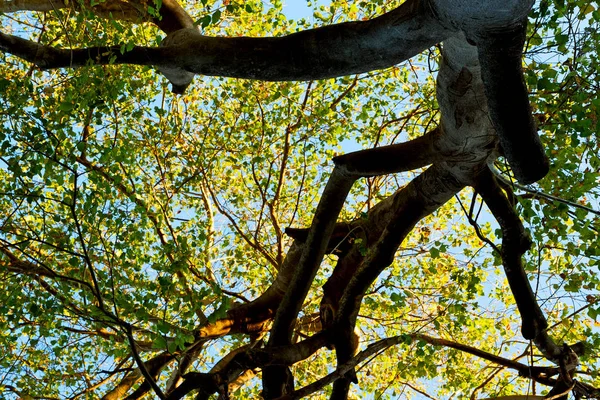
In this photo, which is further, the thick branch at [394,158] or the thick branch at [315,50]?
the thick branch at [394,158]

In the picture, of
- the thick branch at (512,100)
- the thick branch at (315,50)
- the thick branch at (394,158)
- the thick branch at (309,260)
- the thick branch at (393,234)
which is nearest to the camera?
the thick branch at (512,100)

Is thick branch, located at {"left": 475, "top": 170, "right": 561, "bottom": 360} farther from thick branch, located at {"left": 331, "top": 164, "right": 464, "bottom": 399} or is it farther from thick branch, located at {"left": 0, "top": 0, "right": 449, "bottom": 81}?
thick branch, located at {"left": 0, "top": 0, "right": 449, "bottom": 81}

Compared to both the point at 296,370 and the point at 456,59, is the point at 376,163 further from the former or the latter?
the point at 296,370

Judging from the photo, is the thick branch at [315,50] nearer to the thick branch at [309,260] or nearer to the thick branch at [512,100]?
the thick branch at [512,100]

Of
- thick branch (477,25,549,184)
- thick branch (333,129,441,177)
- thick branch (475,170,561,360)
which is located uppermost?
thick branch (333,129,441,177)

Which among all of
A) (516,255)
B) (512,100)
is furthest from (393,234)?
(512,100)

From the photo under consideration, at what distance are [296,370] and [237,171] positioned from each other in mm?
4522

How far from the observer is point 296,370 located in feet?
40.0

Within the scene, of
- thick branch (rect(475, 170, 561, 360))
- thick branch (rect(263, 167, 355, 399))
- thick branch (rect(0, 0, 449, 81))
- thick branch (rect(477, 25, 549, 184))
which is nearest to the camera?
thick branch (rect(477, 25, 549, 184))

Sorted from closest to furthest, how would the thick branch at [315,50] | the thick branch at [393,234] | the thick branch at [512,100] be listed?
the thick branch at [512,100], the thick branch at [315,50], the thick branch at [393,234]

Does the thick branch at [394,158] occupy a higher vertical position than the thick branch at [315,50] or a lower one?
higher

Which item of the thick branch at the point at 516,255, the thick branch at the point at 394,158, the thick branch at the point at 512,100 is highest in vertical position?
the thick branch at the point at 394,158

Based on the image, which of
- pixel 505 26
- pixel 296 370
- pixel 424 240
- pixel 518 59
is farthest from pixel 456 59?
pixel 296 370

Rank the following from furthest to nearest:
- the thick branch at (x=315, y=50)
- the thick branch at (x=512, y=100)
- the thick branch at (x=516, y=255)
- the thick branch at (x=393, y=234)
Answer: the thick branch at (x=393, y=234) < the thick branch at (x=516, y=255) < the thick branch at (x=315, y=50) < the thick branch at (x=512, y=100)
